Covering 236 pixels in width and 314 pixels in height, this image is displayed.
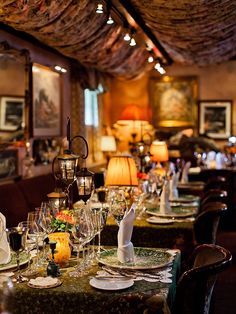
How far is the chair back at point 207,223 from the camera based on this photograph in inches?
174

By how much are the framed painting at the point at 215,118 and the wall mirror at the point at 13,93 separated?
6.04 meters

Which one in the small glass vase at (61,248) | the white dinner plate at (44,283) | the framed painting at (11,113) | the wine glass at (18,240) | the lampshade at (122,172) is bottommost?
the white dinner plate at (44,283)

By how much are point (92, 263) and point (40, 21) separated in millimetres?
2571

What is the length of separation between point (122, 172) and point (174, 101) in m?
7.87

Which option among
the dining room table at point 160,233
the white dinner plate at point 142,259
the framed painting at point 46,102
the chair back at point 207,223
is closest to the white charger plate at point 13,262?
the white dinner plate at point 142,259

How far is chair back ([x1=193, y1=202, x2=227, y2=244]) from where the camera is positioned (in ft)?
14.5

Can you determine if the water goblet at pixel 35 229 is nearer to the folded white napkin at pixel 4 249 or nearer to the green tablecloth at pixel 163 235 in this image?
the folded white napkin at pixel 4 249

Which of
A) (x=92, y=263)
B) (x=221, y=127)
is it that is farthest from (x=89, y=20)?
(x=221, y=127)

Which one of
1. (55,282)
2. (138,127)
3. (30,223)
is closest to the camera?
(55,282)

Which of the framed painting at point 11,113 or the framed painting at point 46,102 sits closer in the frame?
the framed painting at point 11,113

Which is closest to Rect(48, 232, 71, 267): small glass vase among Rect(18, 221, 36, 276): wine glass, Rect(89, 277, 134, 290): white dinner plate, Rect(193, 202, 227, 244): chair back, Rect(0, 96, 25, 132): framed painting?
Rect(18, 221, 36, 276): wine glass

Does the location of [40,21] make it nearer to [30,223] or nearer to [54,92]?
[30,223]

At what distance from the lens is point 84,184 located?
3432 millimetres

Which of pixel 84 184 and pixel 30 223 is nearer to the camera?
pixel 30 223
